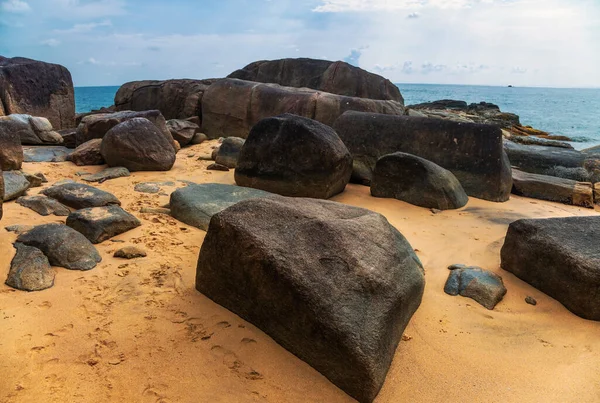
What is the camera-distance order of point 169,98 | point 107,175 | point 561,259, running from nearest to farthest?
point 561,259
point 107,175
point 169,98

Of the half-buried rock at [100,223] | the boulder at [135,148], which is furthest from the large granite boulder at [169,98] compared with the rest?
the half-buried rock at [100,223]

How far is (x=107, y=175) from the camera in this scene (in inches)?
216

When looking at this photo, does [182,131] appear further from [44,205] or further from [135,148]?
[44,205]

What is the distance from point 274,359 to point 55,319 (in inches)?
45.8

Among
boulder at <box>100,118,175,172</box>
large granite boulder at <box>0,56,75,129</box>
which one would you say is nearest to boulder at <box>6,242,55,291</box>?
boulder at <box>100,118,175,172</box>

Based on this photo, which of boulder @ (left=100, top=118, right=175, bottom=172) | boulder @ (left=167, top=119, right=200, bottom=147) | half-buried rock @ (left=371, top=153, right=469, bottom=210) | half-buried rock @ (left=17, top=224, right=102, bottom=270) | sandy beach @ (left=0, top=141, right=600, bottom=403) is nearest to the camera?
sandy beach @ (left=0, top=141, right=600, bottom=403)

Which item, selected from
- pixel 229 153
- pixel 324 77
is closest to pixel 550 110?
pixel 324 77

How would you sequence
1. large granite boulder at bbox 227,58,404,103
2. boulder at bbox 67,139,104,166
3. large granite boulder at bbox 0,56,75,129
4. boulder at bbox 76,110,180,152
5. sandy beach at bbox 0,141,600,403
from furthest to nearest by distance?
large granite boulder at bbox 227,58,404,103 → large granite boulder at bbox 0,56,75,129 → boulder at bbox 76,110,180,152 → boulder at bbox 67,139,104,166 → sandy beach at bbox 0,141,600,403

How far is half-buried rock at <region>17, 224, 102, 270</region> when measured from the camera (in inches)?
109

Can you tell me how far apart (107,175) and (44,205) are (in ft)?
6.02

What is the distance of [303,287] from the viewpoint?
204 centimetres

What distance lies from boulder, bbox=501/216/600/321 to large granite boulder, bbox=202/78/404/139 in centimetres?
552

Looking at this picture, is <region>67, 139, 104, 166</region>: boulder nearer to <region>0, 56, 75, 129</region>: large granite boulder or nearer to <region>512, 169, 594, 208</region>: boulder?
<region>0, 56, 75, 129</region>: large granite boulder

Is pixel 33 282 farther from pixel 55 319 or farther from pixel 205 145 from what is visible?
pixel 205 145
